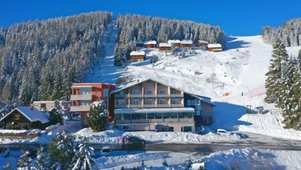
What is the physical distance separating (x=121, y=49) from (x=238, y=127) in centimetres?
7718

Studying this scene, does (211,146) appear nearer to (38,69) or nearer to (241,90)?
(241,90)

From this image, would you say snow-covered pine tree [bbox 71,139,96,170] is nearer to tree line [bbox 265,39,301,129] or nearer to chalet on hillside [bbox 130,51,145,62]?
tree line [bbox 265,39,301,129]

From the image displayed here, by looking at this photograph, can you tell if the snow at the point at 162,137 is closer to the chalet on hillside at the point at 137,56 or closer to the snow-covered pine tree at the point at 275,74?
the snow-covered pine tree at the point at 275,74

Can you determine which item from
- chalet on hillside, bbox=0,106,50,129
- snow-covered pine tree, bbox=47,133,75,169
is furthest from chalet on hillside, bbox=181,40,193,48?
snow-covered pine tree, bbox=47,133,75,169

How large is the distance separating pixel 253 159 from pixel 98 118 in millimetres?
26398

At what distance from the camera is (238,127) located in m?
62.7

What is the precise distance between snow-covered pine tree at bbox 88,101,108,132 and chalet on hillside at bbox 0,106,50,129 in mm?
10908

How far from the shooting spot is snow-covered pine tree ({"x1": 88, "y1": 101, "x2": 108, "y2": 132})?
54.0 meters

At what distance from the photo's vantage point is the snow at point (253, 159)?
33.0m

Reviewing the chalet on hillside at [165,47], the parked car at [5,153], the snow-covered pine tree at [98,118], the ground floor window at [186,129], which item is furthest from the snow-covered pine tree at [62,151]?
the chalet on hillside at [165,47]

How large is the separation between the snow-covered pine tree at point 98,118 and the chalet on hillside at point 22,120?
10.9 meters

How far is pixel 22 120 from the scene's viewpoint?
5909 cm

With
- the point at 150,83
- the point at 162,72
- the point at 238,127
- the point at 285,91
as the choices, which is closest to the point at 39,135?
the point at 150,83

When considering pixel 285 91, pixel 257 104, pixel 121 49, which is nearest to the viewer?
pixel 285 91
